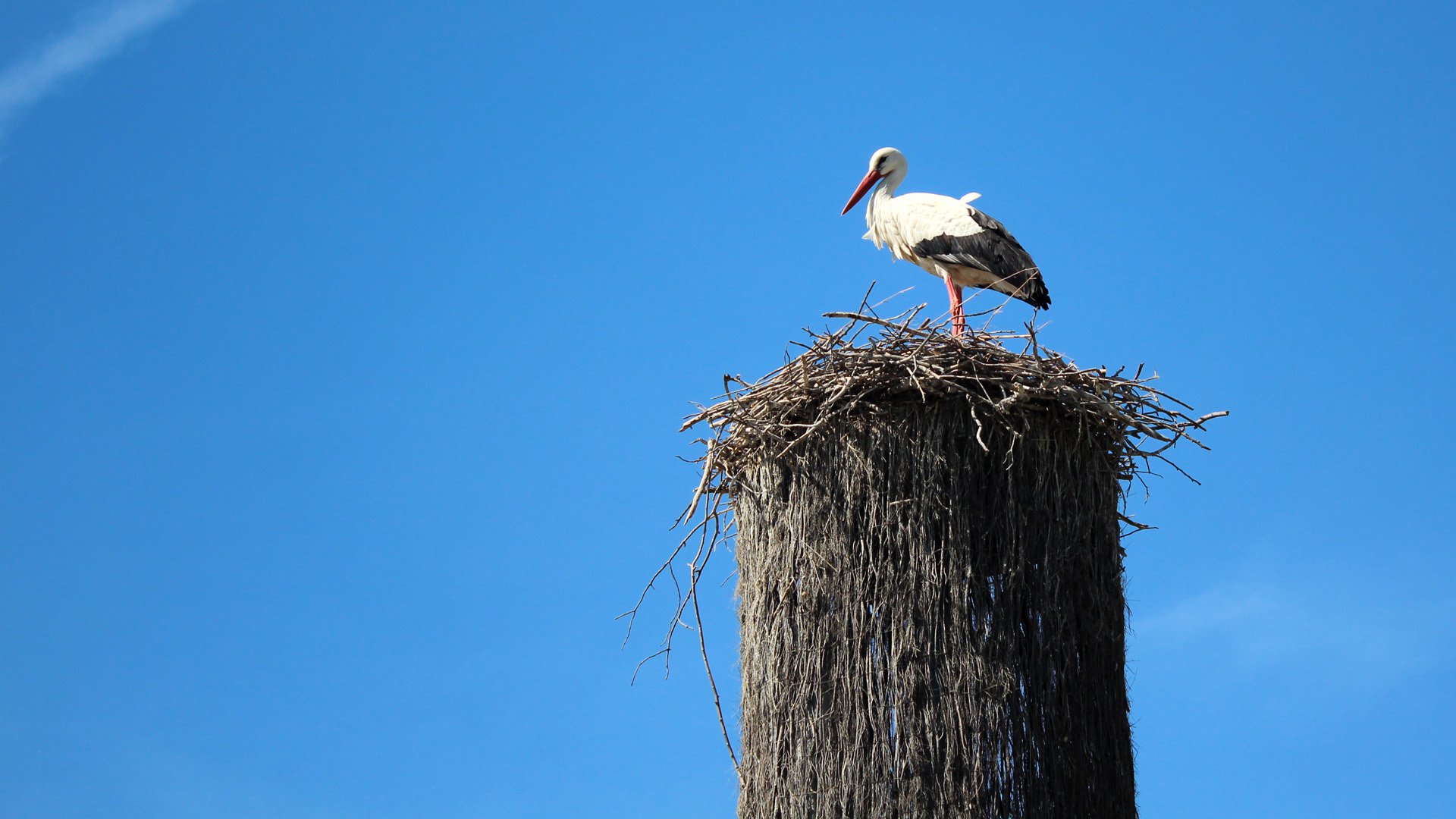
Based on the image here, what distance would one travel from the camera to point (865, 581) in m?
6.59

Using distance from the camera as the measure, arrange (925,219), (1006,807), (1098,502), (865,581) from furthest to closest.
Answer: (925,219) < (1098,502) < (865,581) < (1006,807)

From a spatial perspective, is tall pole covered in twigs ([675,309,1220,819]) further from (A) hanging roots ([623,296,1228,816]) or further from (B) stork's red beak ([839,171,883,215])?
(B) stork's red beak ([839,171,883,215])

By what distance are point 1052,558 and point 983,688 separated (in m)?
0.75

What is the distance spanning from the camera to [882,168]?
10.6 meters

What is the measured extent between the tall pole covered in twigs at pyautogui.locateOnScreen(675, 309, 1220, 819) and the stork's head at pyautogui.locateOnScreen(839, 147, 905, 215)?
12.8 feet

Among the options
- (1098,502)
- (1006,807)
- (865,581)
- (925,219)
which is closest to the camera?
(1006,807)

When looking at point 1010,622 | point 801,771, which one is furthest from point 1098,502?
point 801,771

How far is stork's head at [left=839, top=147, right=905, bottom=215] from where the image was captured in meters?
10.6

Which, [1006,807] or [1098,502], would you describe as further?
[1098,502]

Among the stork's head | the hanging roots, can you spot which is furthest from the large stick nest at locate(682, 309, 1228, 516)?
the stork's head

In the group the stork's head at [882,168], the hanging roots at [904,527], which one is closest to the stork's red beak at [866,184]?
the stork's head at [882,168]

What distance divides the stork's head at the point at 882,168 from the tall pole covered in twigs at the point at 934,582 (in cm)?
390

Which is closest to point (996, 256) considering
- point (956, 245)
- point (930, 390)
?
point (956, 245)

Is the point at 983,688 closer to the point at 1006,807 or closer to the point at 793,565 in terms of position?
the point at 1006,807
